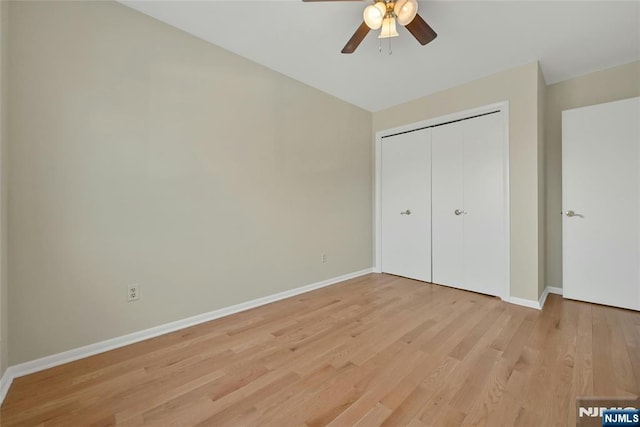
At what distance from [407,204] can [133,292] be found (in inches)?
124

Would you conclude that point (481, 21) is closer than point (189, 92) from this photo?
Yes

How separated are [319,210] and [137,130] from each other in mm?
1933

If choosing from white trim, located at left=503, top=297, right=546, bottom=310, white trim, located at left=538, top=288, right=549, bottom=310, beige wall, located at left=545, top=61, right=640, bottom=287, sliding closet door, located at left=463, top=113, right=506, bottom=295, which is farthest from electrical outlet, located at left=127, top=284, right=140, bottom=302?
beige wall, located at left=545, top=61, right=640, bottom=287

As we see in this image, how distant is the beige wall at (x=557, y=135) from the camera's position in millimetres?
2729

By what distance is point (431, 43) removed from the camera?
223 cm

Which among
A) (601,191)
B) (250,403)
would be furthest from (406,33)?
(250,403)

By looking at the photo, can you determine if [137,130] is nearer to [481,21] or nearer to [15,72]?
[15,72]

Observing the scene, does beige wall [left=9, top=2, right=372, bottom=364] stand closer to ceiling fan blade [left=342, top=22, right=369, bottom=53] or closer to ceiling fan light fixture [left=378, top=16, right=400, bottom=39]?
ceiling fan blade [left=342, top=22, right=369, bottom=53]

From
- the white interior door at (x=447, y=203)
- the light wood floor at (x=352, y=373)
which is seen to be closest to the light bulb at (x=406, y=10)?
the white interior door at (x=447, y=203)

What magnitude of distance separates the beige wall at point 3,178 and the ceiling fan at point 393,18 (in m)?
2.12

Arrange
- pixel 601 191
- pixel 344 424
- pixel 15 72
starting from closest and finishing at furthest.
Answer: pixel 344 424 < pixel 15 72 < pixel 601 191

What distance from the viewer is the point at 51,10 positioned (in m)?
1.59

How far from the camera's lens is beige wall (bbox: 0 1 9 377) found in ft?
4.58

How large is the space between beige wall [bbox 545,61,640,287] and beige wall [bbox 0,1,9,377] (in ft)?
15.4
